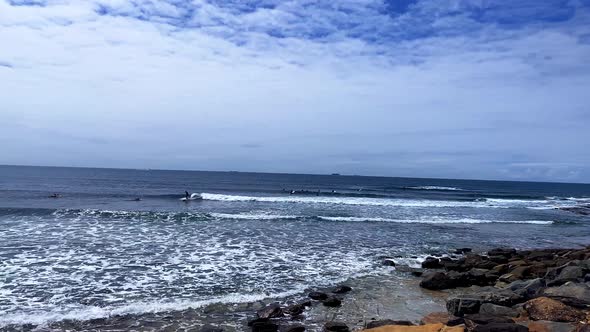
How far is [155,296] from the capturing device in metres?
10.9

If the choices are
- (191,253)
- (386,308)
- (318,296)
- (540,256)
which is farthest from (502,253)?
(191,253)

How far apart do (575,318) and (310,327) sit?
526 cm

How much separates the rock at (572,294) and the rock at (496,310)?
1142 millimetres

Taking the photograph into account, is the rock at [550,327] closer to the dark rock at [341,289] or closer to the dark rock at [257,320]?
the dark rock at [341,289]

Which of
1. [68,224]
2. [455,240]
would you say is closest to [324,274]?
[455,240]

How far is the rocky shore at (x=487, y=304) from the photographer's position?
25.0 feet

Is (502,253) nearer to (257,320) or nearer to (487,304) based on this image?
(487,304)

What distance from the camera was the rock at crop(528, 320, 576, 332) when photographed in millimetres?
7214

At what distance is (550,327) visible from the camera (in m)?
7.38

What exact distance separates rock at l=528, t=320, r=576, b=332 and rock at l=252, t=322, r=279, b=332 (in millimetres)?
4902

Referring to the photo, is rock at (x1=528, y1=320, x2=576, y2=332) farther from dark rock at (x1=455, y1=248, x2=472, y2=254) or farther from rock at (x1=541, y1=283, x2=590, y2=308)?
dark rock at (x1=455, y1=248, x2=472, y2=254)

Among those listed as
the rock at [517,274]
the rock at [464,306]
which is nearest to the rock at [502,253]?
the rock at [517,274]

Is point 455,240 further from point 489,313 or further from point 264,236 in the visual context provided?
point 489,313

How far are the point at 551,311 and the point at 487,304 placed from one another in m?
1.23
